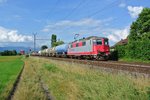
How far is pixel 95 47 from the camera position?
1769 inches

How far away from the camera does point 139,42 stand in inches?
1752

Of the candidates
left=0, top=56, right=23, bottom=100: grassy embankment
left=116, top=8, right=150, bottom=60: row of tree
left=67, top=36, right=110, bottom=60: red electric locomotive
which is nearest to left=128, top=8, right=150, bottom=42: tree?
left=116, top=8, right=150, bottom=60: row of tree

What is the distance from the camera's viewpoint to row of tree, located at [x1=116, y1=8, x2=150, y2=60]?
42.4 meters

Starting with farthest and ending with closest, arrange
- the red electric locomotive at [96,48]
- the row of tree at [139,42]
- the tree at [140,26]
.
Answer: the tree at [140,26]
the red electric locomotive at [96,48]
the row of tree at [139,42]

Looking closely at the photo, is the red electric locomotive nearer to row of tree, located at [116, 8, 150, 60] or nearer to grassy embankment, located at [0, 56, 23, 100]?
row of tree, located at [116, 8, 150, 60]

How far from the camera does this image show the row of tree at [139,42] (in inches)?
1671

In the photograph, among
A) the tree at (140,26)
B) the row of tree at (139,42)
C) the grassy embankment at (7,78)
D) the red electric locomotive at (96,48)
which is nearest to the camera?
the grassy embankment at (7,78)

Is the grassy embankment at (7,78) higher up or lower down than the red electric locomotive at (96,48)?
lower down

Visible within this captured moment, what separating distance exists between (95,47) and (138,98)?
34.6 meters

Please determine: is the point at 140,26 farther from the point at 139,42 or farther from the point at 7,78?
the point at 7,78

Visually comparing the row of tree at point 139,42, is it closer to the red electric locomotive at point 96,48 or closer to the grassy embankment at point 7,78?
the red electric locomotive at point 96,48

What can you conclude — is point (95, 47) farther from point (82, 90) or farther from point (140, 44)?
point (82, 90)

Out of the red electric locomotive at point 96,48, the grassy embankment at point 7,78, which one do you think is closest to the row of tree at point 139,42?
the red electric locomotive at point 96,48

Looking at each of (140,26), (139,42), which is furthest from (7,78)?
(140,26)
